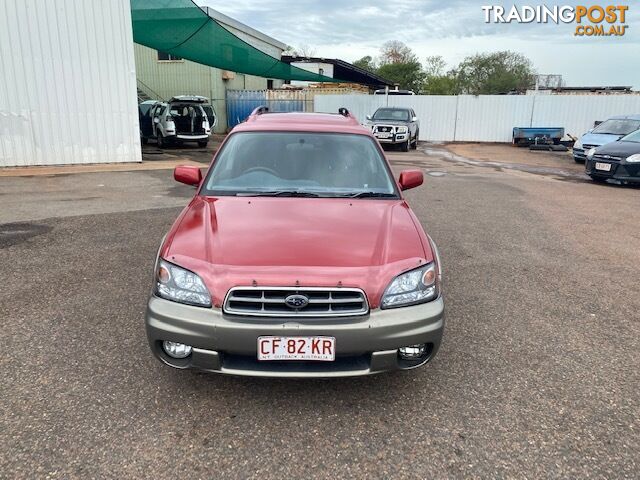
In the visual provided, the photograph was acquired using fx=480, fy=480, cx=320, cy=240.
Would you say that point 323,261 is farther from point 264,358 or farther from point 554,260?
point 554,260

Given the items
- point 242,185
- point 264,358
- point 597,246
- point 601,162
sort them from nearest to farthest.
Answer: point 264,358
point 242,185
point 597,246
point 601,162

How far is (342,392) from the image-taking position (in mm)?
2891

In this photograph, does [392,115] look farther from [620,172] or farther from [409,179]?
[409,179]

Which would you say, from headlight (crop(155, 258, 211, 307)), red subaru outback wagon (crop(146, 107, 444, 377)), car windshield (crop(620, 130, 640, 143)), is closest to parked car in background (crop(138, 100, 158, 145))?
car windshield (crop(620, 130, 640, 143))

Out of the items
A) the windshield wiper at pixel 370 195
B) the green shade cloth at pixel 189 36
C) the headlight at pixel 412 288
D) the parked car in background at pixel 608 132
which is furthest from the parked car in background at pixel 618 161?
the headlight at pixel 412 288

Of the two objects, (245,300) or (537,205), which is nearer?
(245,300)

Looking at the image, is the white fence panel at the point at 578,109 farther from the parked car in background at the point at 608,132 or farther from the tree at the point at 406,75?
the tree at the point at 406,75

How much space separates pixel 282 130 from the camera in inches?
159

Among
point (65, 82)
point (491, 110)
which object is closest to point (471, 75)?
point (491, 110)

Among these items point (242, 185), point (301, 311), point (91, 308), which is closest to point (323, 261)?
point (301, 311)

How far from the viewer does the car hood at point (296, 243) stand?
2518mm

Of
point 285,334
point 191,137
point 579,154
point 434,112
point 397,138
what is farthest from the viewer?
point 434,112

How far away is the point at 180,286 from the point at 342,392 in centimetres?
115

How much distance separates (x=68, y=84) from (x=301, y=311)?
40.8ft
